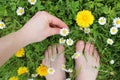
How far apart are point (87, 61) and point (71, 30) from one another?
0.26 metres

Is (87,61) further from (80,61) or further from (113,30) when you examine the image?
(113,30)

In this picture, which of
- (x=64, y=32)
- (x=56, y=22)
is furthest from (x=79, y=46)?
(x=56, y=22)

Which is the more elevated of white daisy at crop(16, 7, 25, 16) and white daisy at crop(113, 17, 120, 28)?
white daisy at crop(16, 7, 25, 16)

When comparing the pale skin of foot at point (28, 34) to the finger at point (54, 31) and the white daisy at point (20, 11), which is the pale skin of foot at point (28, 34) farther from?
the white daisy at point (20, 11)

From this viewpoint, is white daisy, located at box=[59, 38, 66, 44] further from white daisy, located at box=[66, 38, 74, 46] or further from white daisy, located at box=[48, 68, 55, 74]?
white daisy, located at box=[48, 68, 55, 74]

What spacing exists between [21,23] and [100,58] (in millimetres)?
650

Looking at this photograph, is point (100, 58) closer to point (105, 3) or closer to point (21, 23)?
point (105, 3)

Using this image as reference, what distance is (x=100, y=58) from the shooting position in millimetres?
2133

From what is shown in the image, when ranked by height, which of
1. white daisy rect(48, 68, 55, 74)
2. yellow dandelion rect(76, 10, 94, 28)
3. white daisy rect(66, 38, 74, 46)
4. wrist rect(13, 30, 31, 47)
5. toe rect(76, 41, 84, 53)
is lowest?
white daisy rect(48, 68, 55, 74)

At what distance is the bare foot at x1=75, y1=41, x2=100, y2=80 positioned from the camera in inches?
82.8

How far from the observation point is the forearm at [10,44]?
1756 mm

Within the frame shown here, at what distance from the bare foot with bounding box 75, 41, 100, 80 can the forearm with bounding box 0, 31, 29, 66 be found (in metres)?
0.46

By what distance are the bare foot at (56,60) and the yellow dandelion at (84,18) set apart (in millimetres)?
276

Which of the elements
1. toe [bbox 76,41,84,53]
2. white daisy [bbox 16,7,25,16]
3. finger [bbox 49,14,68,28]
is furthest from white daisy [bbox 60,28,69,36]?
white daisy [bbox 16,7,25,16]
